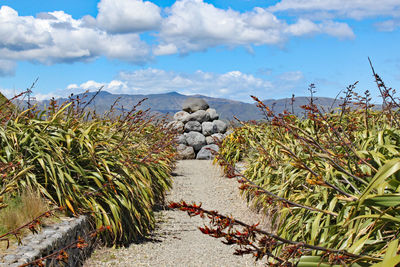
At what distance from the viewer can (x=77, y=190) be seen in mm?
4445

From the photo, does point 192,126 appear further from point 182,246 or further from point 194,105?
point 182,246

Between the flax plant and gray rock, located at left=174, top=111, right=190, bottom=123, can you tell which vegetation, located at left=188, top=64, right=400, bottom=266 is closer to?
the flax plant

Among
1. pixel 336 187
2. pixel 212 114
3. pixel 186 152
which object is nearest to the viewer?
pixel 336 187

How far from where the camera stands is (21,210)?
3822 millimetres

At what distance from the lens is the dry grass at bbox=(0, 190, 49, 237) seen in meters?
3.62

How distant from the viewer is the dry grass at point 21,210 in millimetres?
3620

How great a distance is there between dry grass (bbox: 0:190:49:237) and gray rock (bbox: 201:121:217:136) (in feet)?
39.3

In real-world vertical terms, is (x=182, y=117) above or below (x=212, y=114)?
below

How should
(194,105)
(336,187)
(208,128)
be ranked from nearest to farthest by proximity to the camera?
(336,187), (208,128), (194,105)

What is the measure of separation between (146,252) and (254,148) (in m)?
3.86

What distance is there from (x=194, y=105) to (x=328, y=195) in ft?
44.4

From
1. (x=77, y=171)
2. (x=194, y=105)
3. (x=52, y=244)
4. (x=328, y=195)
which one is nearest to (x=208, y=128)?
(x=194, y=105)

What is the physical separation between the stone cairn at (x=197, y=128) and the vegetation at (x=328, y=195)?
701cm

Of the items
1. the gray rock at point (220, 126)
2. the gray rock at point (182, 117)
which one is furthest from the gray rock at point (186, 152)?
the gray rock at point (220, 126)
